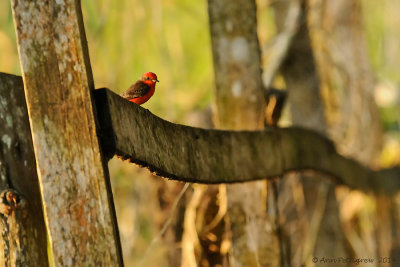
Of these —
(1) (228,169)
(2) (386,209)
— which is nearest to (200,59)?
(2) (386,209)

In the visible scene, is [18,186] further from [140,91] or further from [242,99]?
[242,99]

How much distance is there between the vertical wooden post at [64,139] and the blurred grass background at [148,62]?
1378 millimetres

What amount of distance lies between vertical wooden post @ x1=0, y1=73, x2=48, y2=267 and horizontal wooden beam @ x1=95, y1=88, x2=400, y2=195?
0.38m

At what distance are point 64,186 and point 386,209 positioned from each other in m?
5.30

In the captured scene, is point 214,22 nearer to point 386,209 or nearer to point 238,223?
point 238,223

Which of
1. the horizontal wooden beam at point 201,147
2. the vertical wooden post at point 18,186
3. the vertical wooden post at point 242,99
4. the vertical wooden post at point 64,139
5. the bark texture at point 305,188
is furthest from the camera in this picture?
the bark texture at point 305,188

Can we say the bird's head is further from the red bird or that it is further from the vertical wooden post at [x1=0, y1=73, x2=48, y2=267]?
the vertical wooden post at [x1=0, y1=73, x2=48, y2=267]

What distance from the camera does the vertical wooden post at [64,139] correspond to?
5.55 feet

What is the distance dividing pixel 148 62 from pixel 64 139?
199 inches

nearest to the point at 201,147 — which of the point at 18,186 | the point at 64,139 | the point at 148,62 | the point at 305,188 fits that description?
the point at 18,186

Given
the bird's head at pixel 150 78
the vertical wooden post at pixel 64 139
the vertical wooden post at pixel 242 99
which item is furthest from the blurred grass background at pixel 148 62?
the vertical wooden post at pixel 64 139

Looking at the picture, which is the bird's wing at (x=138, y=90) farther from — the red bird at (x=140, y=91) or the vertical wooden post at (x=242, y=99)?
the vertical wooden post at (x=242, y=99)

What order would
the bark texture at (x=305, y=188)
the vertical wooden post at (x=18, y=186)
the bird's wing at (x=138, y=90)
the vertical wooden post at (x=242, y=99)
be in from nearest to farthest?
the vertical wooden post at (x=18, y=186)
the bird's wing at (x=138, y=90)
the vertical wooden post at (x=242, y=99)
the bark texture at (x=305, y=188)

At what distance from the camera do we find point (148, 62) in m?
6.71
